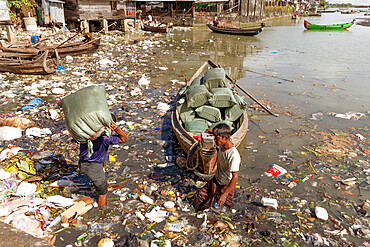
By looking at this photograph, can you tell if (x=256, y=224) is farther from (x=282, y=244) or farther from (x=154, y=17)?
(x=154, y=17)

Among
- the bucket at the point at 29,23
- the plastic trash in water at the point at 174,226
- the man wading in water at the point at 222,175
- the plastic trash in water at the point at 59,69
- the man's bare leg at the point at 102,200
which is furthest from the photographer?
the bucket at the point at 29,23

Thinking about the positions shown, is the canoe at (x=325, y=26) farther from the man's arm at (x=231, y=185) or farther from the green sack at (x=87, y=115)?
the green sack at (x=87, y=115)

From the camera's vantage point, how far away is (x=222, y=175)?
290 cm

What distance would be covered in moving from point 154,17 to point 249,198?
97.9ft

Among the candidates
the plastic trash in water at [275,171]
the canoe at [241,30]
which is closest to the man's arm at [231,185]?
the plastic trash in water at [275,171]

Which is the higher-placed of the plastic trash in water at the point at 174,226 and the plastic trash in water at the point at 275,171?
the plastic trash in water at the point at 275,171

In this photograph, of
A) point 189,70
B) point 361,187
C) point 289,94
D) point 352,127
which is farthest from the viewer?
point 189,70

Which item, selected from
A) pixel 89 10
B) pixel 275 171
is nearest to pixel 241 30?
pixel 89 10

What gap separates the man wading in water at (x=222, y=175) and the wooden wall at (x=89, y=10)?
1938cm

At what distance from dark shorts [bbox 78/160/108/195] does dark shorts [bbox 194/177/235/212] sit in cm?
132

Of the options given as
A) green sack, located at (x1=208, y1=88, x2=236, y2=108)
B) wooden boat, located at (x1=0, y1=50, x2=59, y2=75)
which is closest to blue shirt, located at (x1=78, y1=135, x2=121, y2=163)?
green sack, located at (x1=208, y1=88, x2=236, y2=108)

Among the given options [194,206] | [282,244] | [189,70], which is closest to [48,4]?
[189,70]

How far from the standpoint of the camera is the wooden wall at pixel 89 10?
1777 cm

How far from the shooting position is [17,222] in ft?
9.09
